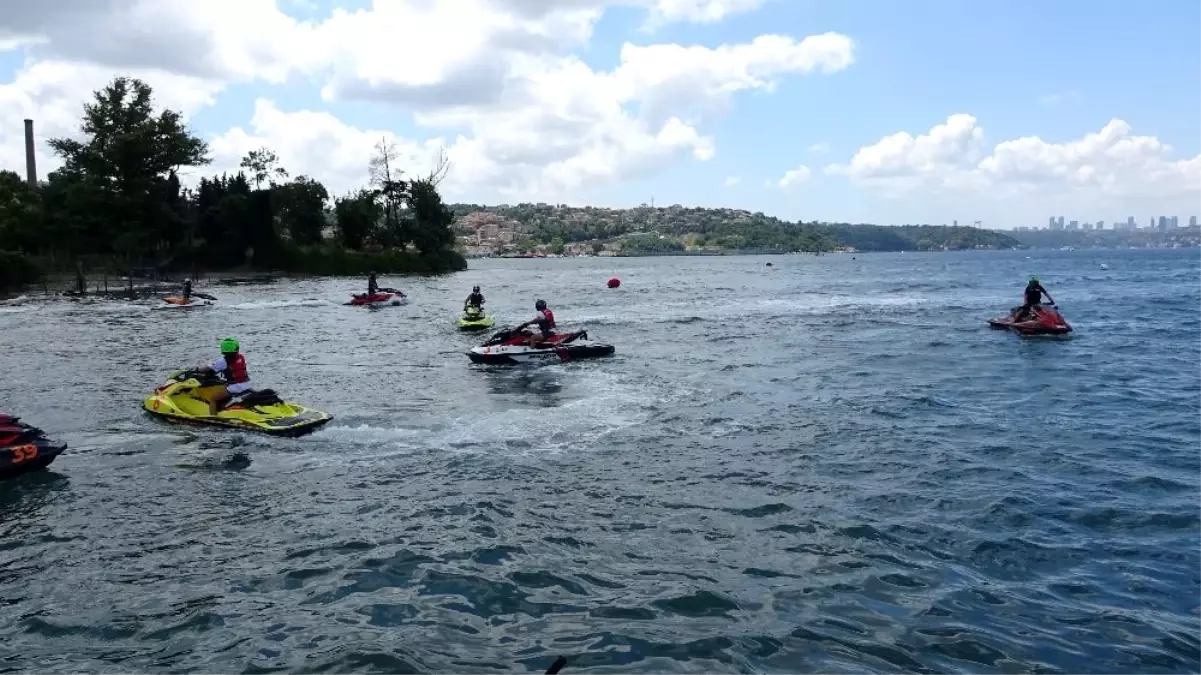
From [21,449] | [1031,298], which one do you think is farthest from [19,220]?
[1031,298]

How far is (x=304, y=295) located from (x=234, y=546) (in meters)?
54.8

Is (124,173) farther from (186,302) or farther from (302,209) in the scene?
(186,302)

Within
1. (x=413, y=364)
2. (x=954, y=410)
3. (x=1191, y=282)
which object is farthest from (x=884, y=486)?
(x=1191, y=282)

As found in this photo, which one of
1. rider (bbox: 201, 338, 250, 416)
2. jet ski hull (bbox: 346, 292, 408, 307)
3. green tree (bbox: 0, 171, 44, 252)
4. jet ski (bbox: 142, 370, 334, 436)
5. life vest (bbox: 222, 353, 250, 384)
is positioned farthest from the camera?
green tree (bbox: 0, 171, 44, 252)

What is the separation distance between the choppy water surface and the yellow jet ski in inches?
470

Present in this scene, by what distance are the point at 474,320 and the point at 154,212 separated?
6480 centimetres

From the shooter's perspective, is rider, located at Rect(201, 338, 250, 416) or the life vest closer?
rider, located at Rect(201, 338, 250, 416)

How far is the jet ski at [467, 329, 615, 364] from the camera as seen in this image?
26.9m

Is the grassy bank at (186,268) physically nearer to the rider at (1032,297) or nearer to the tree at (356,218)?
the tree at (356,218)

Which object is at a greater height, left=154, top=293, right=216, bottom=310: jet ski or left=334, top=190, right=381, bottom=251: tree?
left=334, top=190, right=381, bottom=251: tree

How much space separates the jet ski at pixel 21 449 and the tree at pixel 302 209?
9237cm

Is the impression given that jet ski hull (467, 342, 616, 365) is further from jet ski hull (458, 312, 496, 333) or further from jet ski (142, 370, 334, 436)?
jet ski hull (458, 312, 496, 333)

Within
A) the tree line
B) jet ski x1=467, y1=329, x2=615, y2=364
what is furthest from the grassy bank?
jet ski x1=467, y1=329, x2=615, y2=364

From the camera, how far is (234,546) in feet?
36.7
